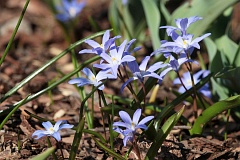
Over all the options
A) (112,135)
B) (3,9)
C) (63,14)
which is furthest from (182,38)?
(3,9)

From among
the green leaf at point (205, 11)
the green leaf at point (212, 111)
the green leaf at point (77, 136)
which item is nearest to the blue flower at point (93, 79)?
the green leaf at point (77, 136)

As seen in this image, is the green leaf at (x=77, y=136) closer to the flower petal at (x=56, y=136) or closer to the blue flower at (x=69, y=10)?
the flower petal at (x=56, y=136)

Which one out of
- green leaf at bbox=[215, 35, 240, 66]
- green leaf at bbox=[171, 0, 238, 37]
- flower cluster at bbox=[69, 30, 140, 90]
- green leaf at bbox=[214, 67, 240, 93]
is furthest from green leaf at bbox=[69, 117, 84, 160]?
green leaf at bbox=[171, 0, 238, 37]

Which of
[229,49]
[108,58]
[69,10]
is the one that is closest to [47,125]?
[108,58]

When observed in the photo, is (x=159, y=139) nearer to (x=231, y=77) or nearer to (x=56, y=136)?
(x=56, y=136)

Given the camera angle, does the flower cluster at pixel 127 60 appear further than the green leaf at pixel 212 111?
No

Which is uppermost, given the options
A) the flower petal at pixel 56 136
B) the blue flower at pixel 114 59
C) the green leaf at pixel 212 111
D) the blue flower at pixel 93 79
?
the blue flower at pixel 114 59
